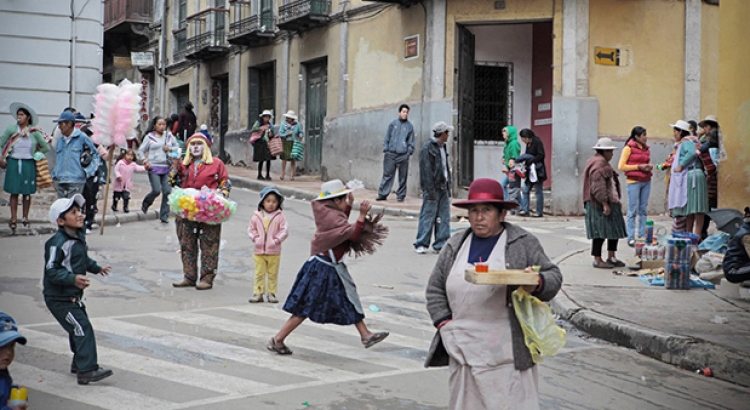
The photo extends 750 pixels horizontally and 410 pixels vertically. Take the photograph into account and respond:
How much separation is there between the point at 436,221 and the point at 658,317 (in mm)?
4785

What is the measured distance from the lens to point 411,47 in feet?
70.4

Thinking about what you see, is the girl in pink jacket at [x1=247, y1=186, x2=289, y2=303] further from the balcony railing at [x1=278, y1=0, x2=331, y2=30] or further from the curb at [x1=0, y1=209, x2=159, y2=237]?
the balcony railing at [x1=278, y1=0, x2=331, y2=30]

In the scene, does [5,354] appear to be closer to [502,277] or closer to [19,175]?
[502,277]

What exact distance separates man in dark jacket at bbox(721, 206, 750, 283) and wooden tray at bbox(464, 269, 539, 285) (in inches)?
205

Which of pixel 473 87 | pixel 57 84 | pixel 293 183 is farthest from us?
pixel 293 183

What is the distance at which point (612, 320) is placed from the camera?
870 cm

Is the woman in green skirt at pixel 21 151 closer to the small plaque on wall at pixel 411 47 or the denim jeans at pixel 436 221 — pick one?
the denim jeans at pixel 436 221

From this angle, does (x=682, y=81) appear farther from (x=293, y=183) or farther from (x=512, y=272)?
(x=512, y=272)

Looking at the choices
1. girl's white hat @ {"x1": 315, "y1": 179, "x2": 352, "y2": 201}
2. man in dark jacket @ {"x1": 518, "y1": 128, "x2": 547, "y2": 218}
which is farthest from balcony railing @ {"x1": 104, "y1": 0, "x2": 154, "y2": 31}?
girl's white hat @ {"x1": 315, "y1": 179, "x2": 352, "y2": 201}

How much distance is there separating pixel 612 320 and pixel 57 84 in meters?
13.8

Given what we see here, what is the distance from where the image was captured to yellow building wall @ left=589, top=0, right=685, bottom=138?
19.5 m

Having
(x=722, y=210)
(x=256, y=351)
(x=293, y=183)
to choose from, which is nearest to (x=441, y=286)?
(x=256, y=351)

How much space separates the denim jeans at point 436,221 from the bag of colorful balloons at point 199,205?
366 cm

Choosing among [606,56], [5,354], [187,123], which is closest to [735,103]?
[5,354]
